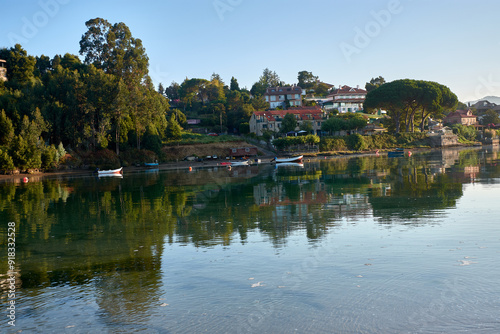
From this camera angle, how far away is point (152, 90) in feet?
314

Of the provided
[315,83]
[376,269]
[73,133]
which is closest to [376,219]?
[376,269]

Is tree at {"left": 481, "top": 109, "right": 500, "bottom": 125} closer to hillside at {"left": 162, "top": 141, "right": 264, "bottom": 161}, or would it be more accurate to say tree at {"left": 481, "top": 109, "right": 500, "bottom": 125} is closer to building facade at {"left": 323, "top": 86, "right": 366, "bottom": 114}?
building facade at {"left": 323, "top": 86, "right": 366, "bottom": 114}

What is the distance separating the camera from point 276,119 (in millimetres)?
122375

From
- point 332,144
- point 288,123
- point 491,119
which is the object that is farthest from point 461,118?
point 288,123

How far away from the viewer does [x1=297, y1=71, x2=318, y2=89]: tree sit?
191125 millimetres

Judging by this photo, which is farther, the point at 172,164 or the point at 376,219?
the point at 172,164

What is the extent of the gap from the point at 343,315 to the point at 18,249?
48.1ft

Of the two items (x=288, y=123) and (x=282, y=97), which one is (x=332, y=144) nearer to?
(x=288, y=123)

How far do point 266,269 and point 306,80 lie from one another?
184504mm

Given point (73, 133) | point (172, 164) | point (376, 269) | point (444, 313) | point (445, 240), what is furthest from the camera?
point (172, 164)

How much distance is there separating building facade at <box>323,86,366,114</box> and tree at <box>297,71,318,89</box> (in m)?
9.73

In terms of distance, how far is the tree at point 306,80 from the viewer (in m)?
191

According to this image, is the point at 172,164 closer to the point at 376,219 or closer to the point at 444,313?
the point at 376,219

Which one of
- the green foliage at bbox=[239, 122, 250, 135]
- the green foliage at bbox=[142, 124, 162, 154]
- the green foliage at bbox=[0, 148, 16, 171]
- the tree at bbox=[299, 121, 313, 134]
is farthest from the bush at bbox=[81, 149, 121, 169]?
the tree at bbox=[299, 121, 313, 134]
